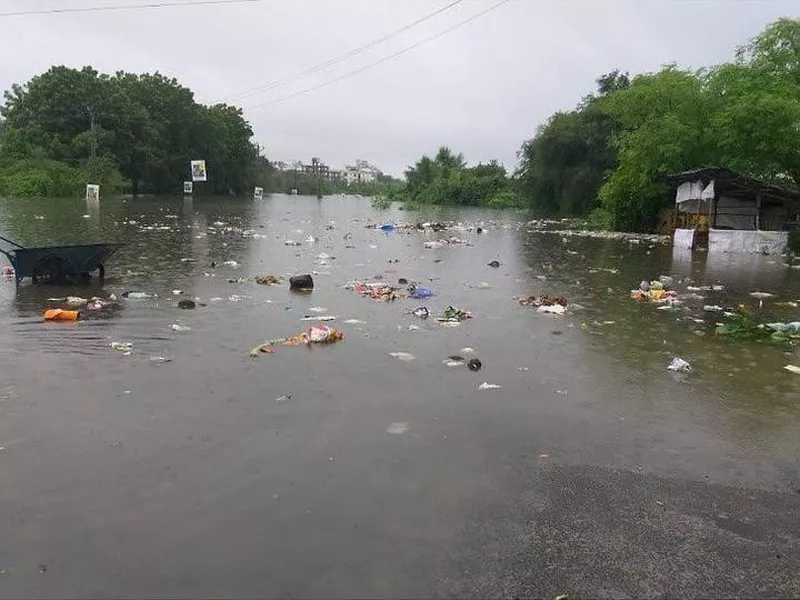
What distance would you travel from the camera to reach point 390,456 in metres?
4.35

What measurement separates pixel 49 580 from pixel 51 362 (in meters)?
3.69

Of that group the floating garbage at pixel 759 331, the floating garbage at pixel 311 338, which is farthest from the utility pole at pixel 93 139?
the floating garbage at pixel 759 331

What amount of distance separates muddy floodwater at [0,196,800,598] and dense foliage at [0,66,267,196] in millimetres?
43428

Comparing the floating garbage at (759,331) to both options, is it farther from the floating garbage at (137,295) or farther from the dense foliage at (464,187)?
the dense foliage at (464,187)

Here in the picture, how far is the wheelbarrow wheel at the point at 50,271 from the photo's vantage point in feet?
33.0

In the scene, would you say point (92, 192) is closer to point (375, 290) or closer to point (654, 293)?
point (375, 290)

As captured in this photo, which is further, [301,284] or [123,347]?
[301,284]

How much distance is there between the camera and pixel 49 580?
2969 millimetres

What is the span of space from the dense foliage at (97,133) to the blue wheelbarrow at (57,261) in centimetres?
3827

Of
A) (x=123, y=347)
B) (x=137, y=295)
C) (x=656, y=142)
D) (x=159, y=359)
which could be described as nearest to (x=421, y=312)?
(x=159, y=359)

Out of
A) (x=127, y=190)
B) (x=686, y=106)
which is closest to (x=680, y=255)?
(x=686, y=106)

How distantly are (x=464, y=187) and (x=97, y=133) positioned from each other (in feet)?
128

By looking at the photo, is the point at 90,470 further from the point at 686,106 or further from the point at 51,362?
the point at 686,106

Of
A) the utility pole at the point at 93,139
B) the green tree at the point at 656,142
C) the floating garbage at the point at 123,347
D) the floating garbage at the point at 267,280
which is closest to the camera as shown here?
the floating garbage at the point at 123,347
